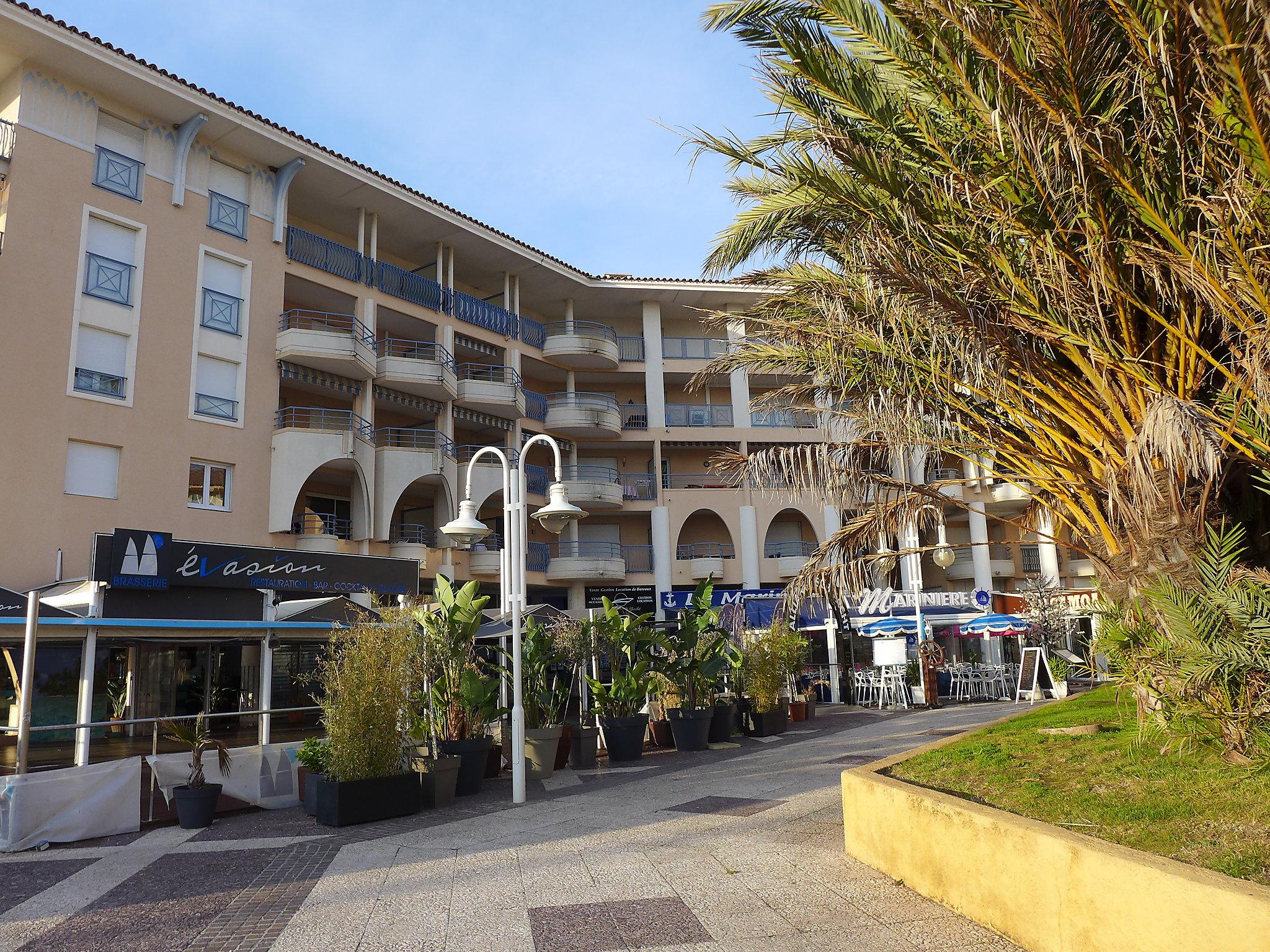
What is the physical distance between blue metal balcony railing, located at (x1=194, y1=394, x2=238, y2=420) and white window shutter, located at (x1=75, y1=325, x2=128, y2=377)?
1.83 meters

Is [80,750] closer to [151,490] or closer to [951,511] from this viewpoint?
[151,490]

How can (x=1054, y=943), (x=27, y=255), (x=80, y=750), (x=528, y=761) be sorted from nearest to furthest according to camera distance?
(x=1054, y=943), (x=80, y=750), (x=528, y=761), (x=27, y=255)

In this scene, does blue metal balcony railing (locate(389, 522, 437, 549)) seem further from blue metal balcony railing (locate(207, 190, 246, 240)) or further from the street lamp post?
the street lamp post

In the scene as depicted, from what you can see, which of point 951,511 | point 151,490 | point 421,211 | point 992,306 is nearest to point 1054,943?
point 992,306

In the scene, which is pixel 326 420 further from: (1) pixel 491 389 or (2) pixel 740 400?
(2) pixel 740 400

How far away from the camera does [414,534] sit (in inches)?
1149

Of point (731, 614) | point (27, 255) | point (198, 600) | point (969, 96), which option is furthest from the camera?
point (731, 614)

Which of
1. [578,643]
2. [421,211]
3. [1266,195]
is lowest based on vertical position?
[578,643]

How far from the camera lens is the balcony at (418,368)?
89.9 feet

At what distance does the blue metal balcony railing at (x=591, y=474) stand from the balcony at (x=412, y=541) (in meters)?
5.93

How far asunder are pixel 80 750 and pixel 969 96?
12278mm

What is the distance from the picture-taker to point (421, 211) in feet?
94.1

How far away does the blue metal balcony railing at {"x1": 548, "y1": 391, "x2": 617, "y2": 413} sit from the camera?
33.8 m

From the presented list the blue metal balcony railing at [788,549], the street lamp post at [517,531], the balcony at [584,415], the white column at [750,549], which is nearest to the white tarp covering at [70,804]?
the street lamp post at [517,531]
